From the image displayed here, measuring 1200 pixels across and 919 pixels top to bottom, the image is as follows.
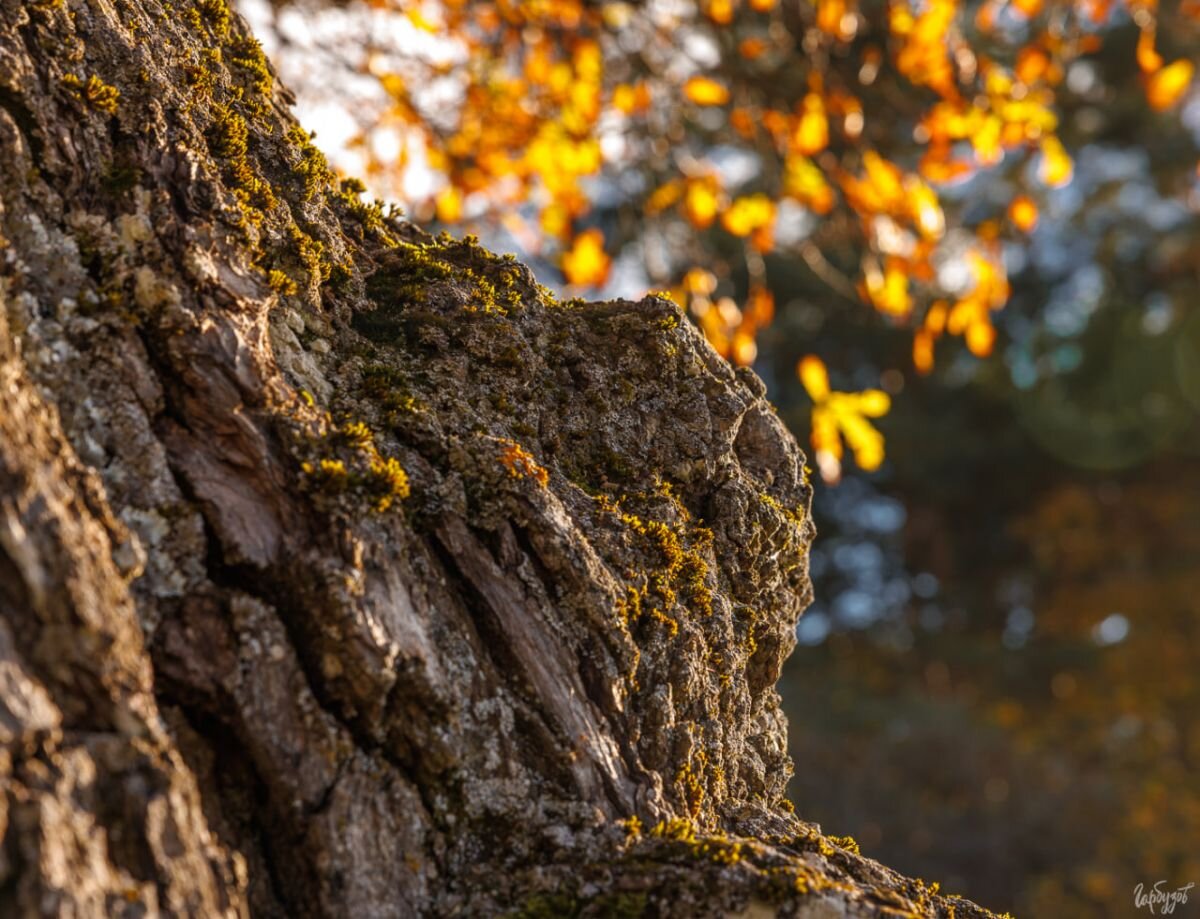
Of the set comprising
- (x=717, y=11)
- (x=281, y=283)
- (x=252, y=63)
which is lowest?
(x=281, y=283)

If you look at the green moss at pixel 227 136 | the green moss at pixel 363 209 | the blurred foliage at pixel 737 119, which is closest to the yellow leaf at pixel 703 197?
the blurred foliage at pixel 737 119

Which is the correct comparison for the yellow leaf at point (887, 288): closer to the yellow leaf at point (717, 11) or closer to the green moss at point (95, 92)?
the yellow leaf at point (717, 11)

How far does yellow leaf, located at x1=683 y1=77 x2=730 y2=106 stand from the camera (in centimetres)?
650

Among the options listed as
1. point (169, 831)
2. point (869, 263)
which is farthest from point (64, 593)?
point (869, 263)

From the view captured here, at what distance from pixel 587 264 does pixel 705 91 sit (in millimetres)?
1272

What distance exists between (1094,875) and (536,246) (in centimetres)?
909

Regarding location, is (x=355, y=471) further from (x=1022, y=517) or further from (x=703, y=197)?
(x=1022, y=517)

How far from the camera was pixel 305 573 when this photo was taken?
1.60 metres

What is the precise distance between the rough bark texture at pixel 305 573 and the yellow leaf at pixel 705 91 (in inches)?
183

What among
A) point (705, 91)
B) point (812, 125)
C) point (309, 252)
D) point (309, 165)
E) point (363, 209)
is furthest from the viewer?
point (705, 91)

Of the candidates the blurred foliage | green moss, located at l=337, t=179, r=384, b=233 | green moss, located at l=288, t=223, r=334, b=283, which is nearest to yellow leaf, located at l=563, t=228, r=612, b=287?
the blurred foliage

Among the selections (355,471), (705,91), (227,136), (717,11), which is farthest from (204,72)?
→ (717,11)

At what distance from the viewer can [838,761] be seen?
45.3ft

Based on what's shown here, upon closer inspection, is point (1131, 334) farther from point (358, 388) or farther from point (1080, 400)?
point (358, 388)
